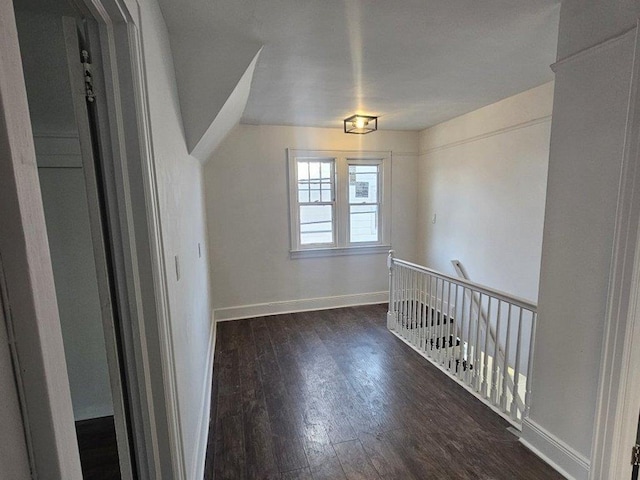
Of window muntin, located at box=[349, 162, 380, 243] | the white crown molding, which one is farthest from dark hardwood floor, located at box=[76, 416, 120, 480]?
the white crown molding

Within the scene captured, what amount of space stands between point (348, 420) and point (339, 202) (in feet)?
9.25

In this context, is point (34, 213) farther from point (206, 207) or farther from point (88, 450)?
point (206, 207)

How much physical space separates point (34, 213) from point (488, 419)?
266 cm

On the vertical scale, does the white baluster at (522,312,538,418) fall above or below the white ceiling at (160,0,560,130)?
below

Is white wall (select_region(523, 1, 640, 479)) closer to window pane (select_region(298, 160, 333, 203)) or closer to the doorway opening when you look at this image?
the doorway opening

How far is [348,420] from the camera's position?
7.26 feet

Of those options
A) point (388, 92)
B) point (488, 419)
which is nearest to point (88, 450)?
point (488, 419)

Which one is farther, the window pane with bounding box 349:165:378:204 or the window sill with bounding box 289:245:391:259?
the window pane with bounding box 349:165:378:204

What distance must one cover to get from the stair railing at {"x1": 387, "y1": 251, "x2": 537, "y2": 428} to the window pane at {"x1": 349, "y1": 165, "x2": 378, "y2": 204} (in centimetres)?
132

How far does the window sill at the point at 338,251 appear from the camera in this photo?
434 centimetres

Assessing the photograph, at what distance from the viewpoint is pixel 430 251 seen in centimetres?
457

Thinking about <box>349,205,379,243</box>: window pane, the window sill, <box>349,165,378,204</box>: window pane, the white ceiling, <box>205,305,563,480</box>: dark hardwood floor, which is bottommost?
<box>205,305,563,480</box>: dark hardwood floor

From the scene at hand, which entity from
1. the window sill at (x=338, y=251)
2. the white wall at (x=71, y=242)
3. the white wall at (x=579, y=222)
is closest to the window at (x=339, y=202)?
the window sill at (x=338, y=251)

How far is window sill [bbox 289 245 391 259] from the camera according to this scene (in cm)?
434
